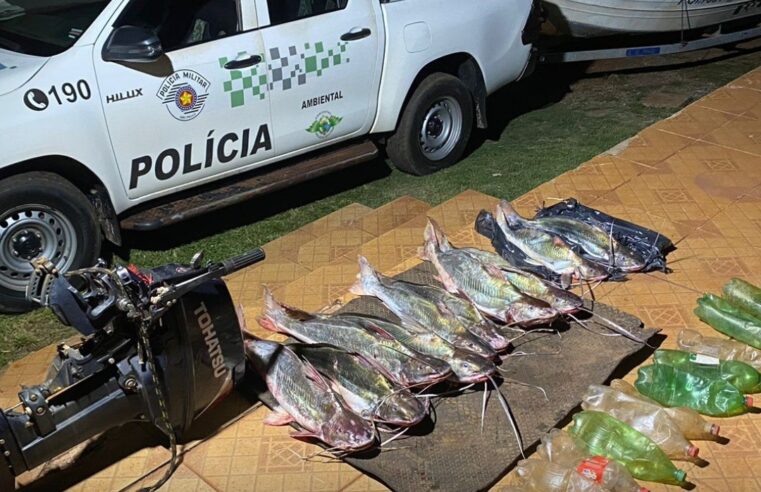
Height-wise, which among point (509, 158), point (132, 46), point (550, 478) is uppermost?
point (132, 46)

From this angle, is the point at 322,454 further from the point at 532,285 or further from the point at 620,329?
the point at 620,329

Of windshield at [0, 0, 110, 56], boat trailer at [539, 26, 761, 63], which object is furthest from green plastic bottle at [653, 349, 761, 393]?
boat trailer at [539, 26, 761, 63]

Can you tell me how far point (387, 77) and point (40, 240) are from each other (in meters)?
3.08

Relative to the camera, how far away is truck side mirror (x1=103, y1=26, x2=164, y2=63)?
5.60 metres

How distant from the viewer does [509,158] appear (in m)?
8.31

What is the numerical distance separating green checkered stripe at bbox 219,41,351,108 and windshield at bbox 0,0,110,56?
978 millimetres

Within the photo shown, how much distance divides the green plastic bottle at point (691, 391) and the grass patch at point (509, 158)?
3119 millimetres

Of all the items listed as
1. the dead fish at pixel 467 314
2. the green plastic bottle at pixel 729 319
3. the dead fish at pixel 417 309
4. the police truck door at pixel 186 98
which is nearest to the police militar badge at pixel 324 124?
the police truck door at pixel 186 98

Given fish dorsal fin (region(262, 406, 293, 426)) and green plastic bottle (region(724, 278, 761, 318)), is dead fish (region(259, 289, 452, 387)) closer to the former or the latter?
fish dorsal fin (region(262, 406, 293, 426))

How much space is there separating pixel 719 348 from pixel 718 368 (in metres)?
0.27

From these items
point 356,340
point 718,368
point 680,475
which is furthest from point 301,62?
point 680,475

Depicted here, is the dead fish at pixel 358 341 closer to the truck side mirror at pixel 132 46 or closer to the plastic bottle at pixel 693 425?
the plastic bottle at pixel 693 425

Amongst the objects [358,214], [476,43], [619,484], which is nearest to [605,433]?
[619,484]

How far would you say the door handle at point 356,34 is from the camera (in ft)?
22.0
